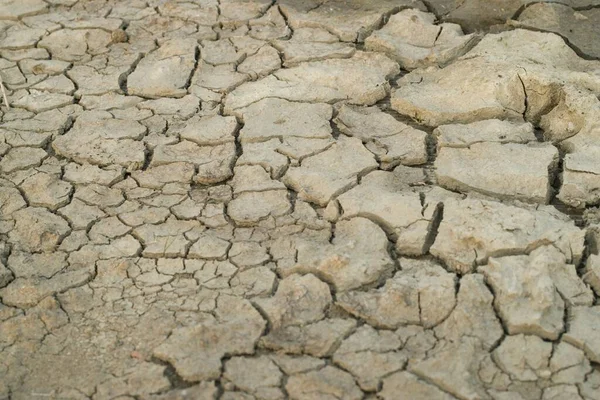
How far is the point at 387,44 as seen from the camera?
422 cm

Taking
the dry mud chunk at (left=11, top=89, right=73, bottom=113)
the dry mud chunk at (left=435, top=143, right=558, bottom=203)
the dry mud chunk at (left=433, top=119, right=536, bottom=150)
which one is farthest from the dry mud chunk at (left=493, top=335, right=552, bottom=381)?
the dry mud chunk at (left=11, top=89, right=73, bottom=113)

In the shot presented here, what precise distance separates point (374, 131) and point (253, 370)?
4.65 ft

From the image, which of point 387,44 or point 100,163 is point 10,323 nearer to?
point 100,163

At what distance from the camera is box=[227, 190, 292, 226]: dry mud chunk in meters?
3.30

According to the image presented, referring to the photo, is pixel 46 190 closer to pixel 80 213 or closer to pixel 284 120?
pixel 80 213

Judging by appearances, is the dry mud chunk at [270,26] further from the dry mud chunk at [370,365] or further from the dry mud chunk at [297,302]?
the dry mud chunk at [370,365]

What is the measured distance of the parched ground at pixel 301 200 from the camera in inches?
106

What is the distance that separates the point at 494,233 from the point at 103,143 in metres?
1.73

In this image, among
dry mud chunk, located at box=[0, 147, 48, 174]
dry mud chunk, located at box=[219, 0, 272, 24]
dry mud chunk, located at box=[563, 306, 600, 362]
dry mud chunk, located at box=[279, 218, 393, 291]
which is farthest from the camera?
dry mud chunk, located at box=[219, 0, 272, 24]

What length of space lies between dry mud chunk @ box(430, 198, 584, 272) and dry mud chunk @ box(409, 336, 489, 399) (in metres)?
0.36

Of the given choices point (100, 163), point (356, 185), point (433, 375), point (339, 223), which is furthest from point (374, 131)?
point (433, 375)

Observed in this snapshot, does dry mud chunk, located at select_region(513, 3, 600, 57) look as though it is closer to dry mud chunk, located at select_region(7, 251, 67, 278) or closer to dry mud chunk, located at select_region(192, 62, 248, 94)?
dry mud chunk, located at select_region(192, 62, 248, 94)

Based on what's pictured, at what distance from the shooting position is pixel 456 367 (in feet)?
8.53

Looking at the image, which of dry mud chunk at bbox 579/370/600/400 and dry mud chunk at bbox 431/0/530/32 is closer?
dry mud chunk at bbox 579/370/600/400
